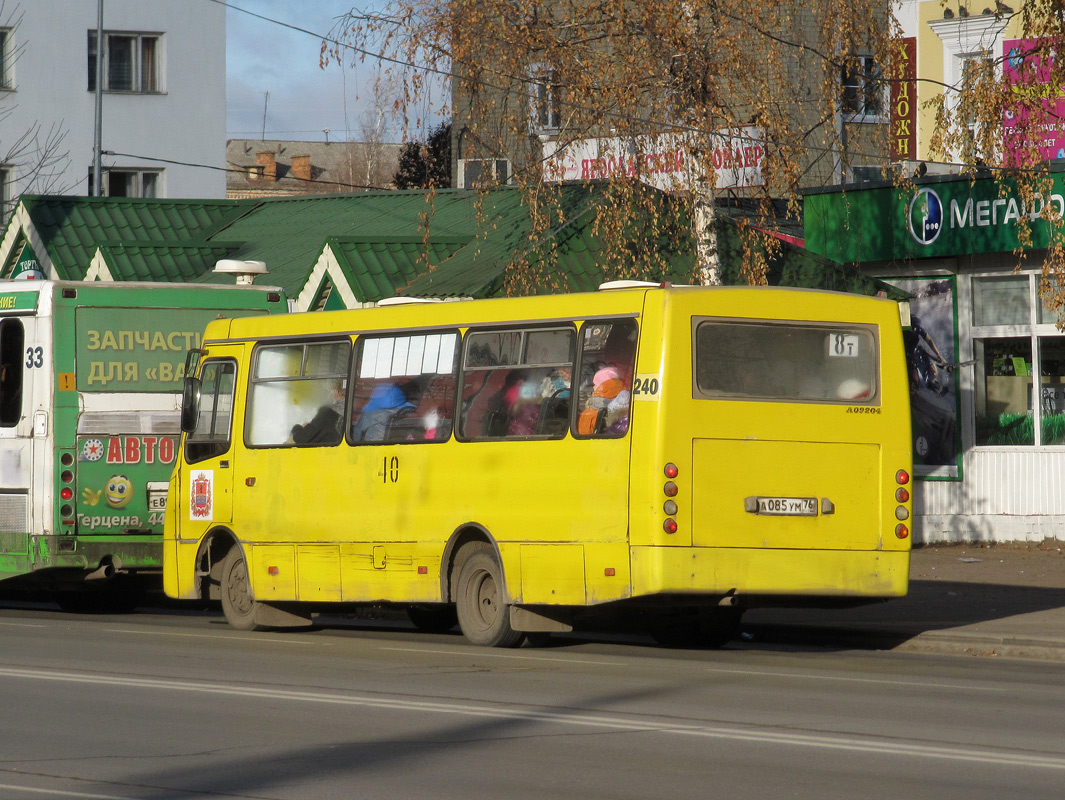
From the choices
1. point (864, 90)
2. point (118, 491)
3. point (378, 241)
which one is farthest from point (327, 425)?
point (378, 241)

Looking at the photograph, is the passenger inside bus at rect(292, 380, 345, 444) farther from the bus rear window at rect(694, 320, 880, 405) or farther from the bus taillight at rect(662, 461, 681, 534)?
the bus rear window at rect(694, 320, 880, 405)

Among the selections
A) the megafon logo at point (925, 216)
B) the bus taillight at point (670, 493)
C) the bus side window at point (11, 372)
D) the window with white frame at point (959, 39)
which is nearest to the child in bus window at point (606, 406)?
the bus taillight at point (670, 493)

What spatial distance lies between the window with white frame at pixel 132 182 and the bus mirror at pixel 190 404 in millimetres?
35219

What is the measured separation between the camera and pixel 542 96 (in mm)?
20281

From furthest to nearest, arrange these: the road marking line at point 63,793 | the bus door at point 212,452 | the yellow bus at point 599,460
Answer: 1. the bus door at point 212,452
2. the yellow bus at point 599,460
3. the road marking line at point 63,793

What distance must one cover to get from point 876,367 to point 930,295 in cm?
1046

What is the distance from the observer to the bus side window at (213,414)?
16.0m

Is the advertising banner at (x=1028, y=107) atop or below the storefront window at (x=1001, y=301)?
atop

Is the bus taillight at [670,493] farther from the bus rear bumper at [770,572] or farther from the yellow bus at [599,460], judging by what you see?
the bus rear bumper at [770,572]

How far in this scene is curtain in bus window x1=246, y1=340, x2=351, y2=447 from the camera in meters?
15.1

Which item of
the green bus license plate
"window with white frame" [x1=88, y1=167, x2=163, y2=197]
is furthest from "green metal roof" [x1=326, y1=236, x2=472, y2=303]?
"window with white frame" [x1=88, y1=167, x2=163, y2=197]

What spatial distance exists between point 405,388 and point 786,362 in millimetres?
3320

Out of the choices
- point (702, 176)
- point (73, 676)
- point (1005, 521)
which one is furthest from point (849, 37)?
point (73, 676)

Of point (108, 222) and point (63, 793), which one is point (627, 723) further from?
point (108, 222)
